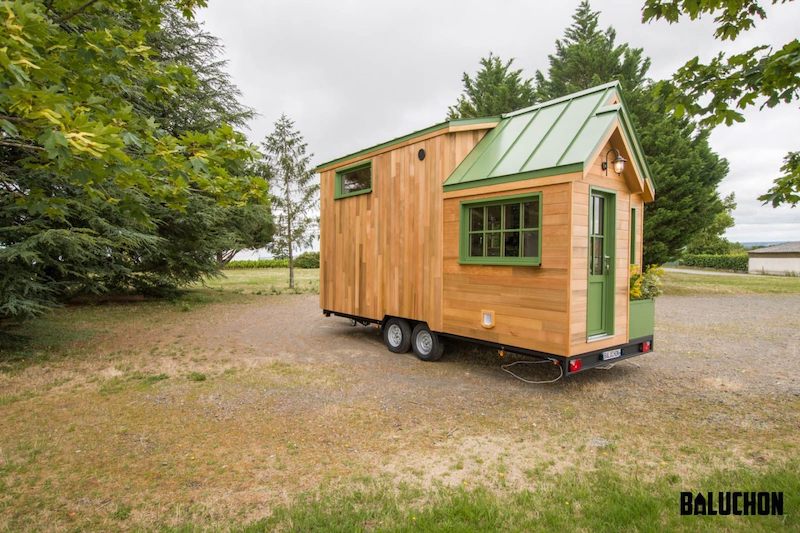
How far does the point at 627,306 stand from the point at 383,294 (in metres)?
3.95

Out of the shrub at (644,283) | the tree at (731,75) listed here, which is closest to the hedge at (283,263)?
the shrub at (644,283)

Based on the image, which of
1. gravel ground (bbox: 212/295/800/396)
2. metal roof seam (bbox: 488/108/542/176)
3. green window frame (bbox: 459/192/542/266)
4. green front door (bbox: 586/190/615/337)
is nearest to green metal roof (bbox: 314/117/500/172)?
metal roof seam (bbox: 488/108/542/176)

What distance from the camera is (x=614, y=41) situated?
68.0ft

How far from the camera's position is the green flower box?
621 cm

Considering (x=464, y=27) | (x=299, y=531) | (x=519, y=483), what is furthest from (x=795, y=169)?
(x=464, y=27)

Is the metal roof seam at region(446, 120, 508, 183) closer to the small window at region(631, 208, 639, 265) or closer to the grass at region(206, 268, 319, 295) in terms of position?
the small window at region(631, 208, 639, 265)

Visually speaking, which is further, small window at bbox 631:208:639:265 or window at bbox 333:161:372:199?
window at bbox 333:161:372:199

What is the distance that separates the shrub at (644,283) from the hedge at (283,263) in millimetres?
32151

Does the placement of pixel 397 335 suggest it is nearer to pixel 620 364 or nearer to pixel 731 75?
pixel 620 364

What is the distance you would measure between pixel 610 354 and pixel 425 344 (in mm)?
2800

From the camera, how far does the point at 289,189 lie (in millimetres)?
19812

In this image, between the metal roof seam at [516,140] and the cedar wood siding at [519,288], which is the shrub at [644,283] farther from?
the metal roof seam at [516,140]

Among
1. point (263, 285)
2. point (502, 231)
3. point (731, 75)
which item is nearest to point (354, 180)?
point (502, 231)

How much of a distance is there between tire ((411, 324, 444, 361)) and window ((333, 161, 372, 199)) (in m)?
2.86
